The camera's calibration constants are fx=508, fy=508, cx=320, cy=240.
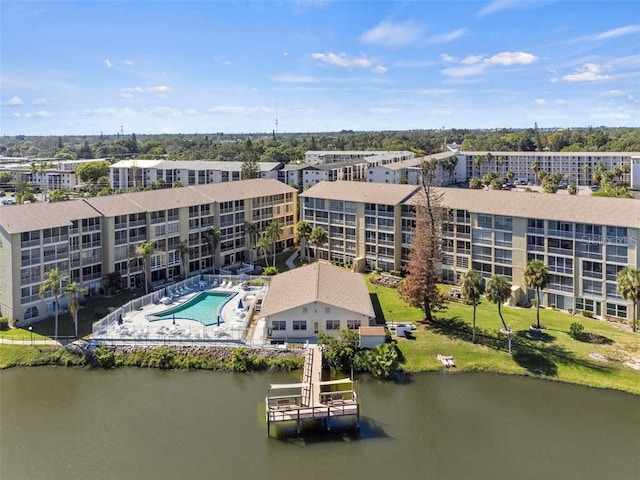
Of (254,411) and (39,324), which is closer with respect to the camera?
(254,411)

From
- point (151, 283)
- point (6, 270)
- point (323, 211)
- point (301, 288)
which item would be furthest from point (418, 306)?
point (6, 270)

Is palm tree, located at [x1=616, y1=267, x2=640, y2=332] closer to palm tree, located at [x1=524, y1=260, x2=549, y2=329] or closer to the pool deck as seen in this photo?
palm tree, located at [x1=524, y1=260, x2=549, y2=329]

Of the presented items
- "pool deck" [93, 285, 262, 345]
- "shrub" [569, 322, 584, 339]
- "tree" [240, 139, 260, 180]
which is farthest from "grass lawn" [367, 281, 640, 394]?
"tree" [240, 139, 260, 180]

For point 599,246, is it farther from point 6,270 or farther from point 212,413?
point 6,270

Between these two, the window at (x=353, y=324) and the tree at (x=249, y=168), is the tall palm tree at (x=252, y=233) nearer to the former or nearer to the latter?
the window at (x=353, y=324)

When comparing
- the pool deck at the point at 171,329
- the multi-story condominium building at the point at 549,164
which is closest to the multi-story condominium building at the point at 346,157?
the multi-story condominium building at the point at 549,164
